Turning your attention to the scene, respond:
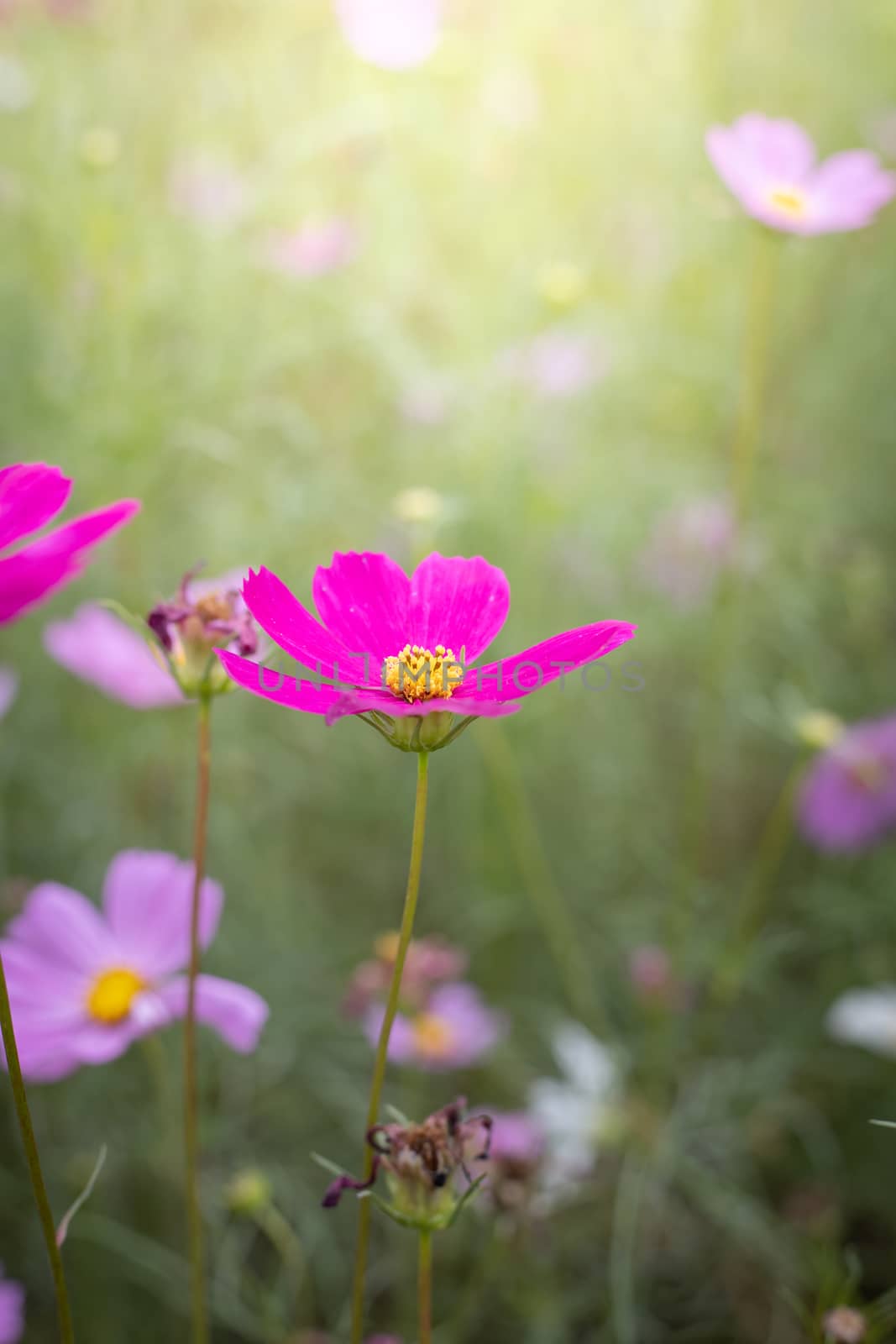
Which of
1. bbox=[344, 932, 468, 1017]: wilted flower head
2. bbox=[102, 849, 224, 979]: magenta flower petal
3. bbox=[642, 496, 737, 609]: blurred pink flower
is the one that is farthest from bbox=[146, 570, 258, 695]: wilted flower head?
bbox=[642, 496, 737, 609]: blurred pink flower

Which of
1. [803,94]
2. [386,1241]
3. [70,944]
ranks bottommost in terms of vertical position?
[386,1241]

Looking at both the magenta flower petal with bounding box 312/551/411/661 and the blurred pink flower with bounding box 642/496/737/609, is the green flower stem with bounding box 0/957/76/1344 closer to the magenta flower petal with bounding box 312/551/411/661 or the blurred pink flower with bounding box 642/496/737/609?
the magenta flower petal with bounding box 312/551/411/661

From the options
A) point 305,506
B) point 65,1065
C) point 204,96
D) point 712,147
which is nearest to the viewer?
point 65,1065

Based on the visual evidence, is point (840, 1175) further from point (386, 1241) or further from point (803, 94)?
point (803, 94)

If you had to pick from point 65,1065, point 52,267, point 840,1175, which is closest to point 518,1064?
point 840,1175

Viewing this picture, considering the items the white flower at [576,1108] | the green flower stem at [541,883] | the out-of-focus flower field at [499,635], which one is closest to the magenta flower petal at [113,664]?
the out-of-focus flower field at [499,635]

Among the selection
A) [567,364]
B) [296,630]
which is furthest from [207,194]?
[296,630]

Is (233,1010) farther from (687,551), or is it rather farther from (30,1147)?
(687,551)
